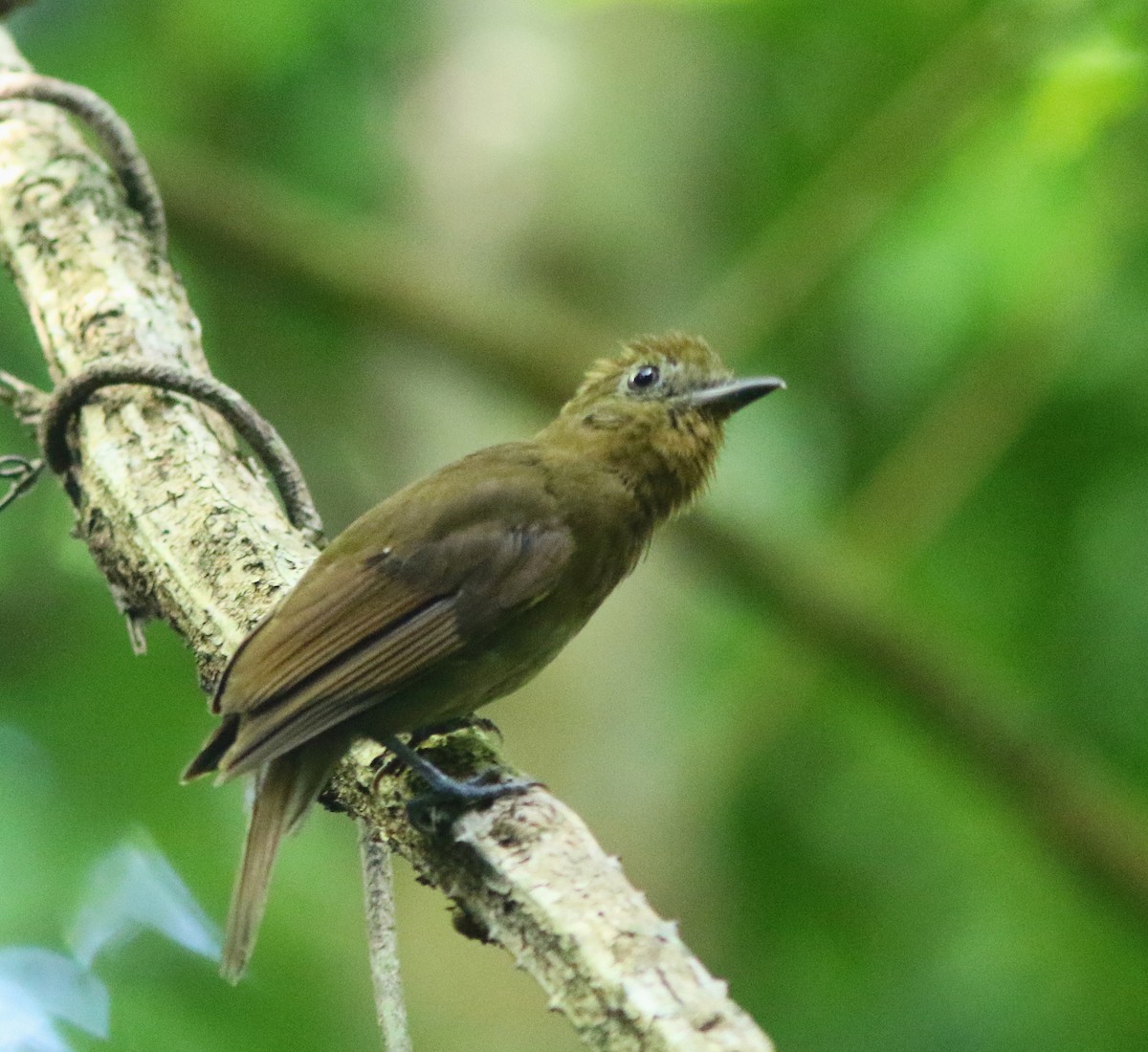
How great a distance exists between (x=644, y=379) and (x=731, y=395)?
0.75 feet

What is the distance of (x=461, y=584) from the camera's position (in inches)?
144

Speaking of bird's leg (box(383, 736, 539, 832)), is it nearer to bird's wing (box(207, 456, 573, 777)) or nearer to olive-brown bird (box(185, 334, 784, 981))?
olive-brown bird (box(185, 334, 784, 981))

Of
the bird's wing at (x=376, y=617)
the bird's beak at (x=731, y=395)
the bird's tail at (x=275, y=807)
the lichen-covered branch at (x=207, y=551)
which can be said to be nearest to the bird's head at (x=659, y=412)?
the bird's beak at (x=731, y=395)

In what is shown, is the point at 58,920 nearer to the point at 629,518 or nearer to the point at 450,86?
the point at 629,518

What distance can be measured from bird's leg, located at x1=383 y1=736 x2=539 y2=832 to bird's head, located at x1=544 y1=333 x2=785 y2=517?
1.14m

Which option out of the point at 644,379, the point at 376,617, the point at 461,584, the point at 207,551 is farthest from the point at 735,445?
the point at 207,551

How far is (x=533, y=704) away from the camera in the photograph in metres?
5.91

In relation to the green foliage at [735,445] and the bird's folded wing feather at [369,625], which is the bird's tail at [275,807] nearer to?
the bird's folded wing feather at [369,625]

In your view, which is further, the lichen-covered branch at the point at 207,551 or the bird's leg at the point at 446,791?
the bird's leg at the point at 446,791

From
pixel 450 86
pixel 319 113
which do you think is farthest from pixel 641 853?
pixel 319 113

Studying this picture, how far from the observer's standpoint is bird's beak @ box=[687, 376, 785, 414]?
4.26 meters

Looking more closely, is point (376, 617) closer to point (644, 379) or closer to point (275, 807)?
point (275, 807)

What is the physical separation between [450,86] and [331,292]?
133 cm

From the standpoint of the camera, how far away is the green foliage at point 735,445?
5668mm
